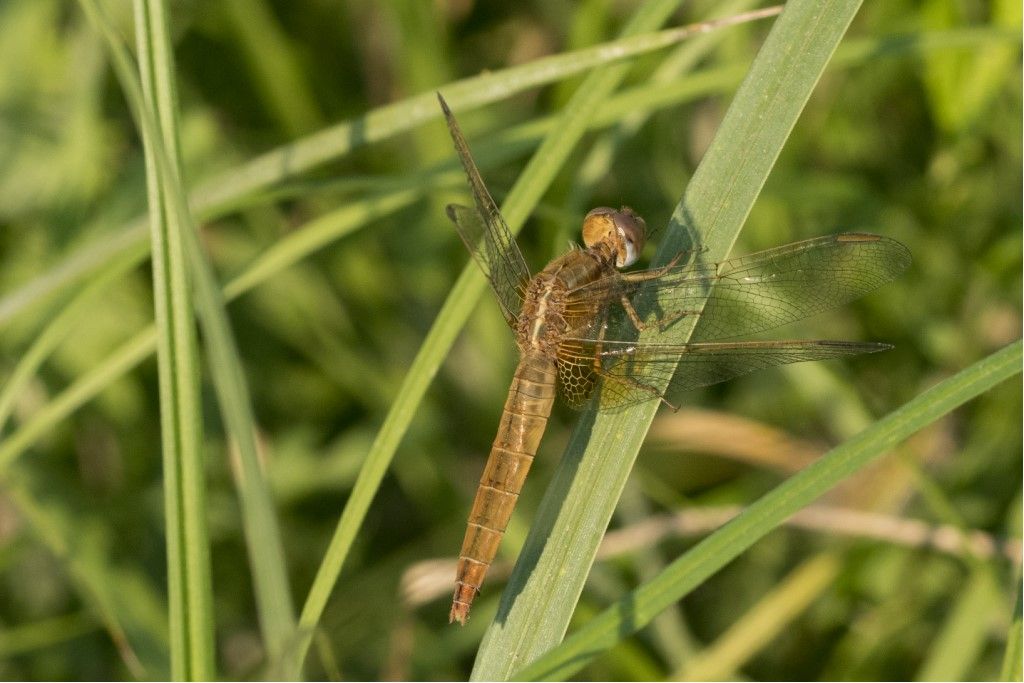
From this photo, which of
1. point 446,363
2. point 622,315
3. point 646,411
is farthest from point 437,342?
point 446,363

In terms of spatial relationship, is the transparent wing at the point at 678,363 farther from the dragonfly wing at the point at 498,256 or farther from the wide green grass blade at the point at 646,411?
the dragonfly wing at the point at 498,256

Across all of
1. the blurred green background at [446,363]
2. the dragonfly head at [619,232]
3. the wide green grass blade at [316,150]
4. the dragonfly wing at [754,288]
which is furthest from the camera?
the blurred green background at [446,363]

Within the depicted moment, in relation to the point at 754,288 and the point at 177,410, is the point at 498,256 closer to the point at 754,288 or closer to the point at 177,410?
the point at 754,288

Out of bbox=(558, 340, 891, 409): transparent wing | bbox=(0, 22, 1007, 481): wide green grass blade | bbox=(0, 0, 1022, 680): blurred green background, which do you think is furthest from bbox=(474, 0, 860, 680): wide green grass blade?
bbox=(0, 0, 1022, 680): blurred green background

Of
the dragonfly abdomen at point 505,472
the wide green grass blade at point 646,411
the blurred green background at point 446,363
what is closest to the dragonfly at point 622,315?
the dragonfly abdomen at point 505,472

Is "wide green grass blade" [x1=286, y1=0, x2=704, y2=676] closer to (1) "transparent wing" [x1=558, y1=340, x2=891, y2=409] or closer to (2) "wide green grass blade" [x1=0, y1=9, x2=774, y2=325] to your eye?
(2) "wide green grass blade" [x1=0, y1=9, x2=774, y2=325]

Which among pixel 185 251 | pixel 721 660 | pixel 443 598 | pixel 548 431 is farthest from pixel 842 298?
pixel 443 598

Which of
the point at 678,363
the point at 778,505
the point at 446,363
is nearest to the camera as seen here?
the point at 778,505

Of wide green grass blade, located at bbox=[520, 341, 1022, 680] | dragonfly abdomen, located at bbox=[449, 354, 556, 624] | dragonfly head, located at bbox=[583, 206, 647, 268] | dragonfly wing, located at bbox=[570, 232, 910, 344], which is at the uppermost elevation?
dragonfly head, located at bbox=[583, 206, 647, 268]
